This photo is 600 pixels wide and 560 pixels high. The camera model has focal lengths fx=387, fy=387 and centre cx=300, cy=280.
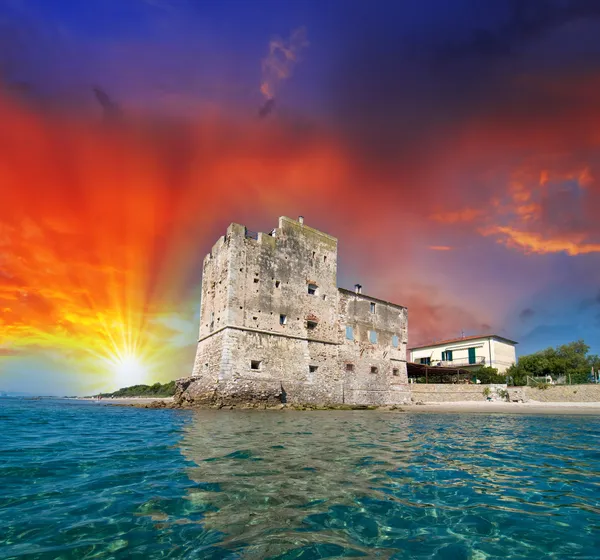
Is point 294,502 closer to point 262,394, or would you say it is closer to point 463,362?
point 262,394

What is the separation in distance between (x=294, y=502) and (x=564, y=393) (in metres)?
33.8

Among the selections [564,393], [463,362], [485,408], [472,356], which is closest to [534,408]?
[485,408]

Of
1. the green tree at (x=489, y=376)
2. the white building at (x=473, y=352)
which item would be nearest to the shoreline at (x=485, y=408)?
the green tree at (x=489, y=376)

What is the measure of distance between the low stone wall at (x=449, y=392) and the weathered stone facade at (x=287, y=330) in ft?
5.33

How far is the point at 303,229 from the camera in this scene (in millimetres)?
32562

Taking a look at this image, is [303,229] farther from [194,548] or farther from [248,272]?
[194,548]

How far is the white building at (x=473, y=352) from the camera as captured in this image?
46.6 m

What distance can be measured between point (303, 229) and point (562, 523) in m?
29.1

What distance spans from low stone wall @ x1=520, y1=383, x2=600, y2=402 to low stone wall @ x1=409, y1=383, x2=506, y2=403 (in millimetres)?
2144

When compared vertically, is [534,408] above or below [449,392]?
below

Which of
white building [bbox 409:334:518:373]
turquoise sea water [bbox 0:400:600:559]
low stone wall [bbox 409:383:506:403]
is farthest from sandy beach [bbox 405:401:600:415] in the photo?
turquoise sea water [bbox 0:400:600:559]

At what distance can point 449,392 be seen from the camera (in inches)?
1363

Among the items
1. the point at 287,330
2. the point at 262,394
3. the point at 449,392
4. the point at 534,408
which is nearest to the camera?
the point at 262,394

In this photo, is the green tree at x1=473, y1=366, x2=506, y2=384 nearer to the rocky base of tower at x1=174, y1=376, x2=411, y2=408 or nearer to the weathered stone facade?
the weathered stone facade
